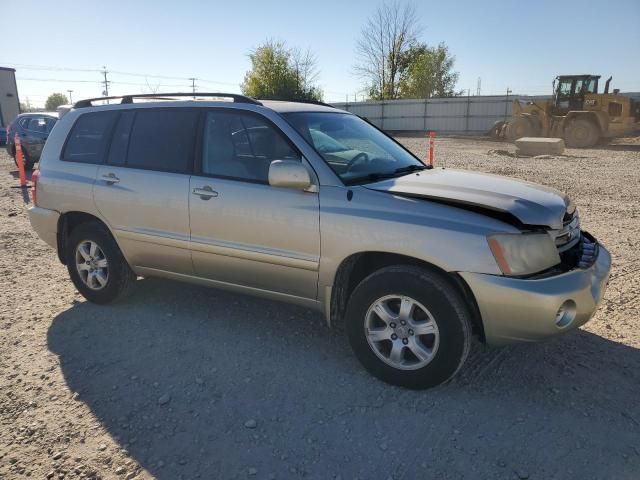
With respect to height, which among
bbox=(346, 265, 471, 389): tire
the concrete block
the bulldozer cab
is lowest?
bbox=(346, 265, 471, 389): tire

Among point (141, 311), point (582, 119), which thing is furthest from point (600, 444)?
point (582, 119)

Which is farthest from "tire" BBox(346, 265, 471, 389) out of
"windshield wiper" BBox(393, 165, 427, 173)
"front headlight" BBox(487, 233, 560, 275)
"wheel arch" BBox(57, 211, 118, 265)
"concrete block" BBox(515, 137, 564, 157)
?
"concrete block" BBox(515, 137, 564, 157)

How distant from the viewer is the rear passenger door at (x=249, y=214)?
338cm

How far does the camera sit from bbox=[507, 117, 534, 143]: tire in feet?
77.3

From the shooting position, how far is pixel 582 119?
2150 centimetres

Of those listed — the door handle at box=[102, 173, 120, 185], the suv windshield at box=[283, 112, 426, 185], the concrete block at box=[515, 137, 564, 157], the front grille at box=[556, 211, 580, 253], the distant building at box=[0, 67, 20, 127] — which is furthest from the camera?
the distant building at box=[0, 67, 20, 127]

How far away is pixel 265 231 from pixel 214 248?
510mm

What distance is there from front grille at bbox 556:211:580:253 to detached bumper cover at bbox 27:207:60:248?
4.19m

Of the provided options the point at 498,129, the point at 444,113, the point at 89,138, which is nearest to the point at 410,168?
the point at 89,138

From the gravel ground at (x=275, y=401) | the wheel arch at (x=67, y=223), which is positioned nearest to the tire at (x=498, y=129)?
the gravel ground at (x=275, y=401)

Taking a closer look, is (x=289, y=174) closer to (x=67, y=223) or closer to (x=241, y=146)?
(x=241, y=146)

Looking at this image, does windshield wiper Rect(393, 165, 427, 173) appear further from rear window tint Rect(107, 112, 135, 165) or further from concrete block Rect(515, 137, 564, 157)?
concrete block Rect(515, 137, 564, 157)

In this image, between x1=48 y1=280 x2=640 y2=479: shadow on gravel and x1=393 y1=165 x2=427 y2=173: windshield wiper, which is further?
x1=393 y1=165 x2=427 y2=173: windshield wiper

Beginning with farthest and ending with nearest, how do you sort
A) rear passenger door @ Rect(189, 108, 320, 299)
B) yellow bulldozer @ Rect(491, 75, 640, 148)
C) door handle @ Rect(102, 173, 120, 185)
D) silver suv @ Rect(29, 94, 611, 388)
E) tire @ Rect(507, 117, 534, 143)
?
tire @ Rect(507, 117, 534, 143), yellow bulldozer @ Rect(491, 75, 640, 148), door handle @ Rect(102, 173, 120, 185), rear passenger door @ Rect(189, 108, 320, 299), silver suv @ Rect(29, 94, 611, 388)
